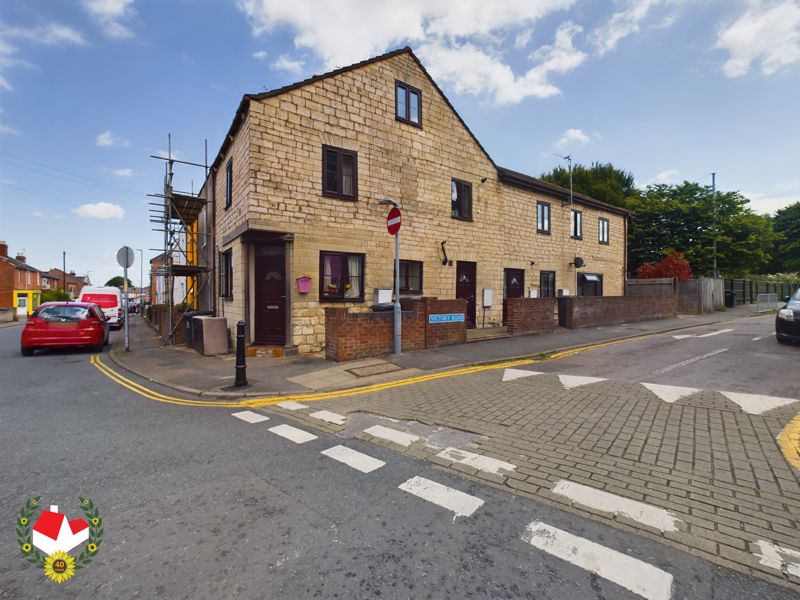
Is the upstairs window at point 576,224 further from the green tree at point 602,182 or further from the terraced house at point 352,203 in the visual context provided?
the green tree at point 602,182

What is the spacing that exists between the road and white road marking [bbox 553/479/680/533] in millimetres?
225

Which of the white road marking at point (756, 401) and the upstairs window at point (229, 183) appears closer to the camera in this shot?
the white road marking at point (756, 401)

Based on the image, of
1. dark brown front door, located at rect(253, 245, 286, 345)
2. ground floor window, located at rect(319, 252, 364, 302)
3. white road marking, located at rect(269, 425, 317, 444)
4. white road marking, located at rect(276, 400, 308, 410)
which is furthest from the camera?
ground floor window, located at rect(319, 252, 364, 302)

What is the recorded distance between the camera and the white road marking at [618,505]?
2730mm

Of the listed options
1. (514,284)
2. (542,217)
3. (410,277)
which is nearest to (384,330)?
(410,277)

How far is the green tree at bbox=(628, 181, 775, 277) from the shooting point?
2923 cm

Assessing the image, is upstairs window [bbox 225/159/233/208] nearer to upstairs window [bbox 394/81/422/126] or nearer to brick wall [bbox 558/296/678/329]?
upstairs window [bbox 394/81/422/126]

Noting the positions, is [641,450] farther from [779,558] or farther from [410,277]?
[410,277]

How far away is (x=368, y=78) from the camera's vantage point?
12172mm

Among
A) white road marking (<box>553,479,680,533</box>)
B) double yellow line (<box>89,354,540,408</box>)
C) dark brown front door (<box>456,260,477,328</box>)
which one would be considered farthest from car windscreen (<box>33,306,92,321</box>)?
white road marking (<box>553,479,680,533</box>)

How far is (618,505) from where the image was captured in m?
2.93

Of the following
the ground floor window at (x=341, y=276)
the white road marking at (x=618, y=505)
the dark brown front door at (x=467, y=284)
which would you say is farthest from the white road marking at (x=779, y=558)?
the dark brown front door at (x=467, y=284)

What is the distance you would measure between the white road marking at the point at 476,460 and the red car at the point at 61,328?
499 inches

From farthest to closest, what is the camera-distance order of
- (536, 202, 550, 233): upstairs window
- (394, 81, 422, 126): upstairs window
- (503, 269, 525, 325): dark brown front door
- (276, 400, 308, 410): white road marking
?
(536, 202, 550, 233): upstairs window
(503, 269, 525, 325): dark brown front door
(394, 81, 422, 126): upstairs window
(276, 400, 308, 410): white road marking
